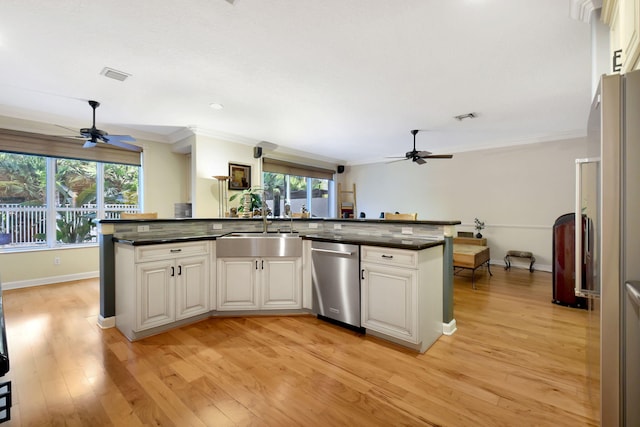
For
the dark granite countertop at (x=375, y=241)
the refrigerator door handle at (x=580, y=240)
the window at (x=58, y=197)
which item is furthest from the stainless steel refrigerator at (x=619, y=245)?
the window at (x=58, y=197)

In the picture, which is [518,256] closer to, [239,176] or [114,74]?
[239,176]

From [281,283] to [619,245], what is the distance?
2.59 meters

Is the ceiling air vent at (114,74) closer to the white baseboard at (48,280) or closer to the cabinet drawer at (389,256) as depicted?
the cabinet drawer at (389,256)

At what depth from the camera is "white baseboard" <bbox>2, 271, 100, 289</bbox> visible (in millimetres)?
4051

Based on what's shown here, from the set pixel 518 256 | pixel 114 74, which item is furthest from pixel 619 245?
pixel 518 256

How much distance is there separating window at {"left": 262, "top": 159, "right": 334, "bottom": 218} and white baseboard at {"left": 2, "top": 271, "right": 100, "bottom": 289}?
11.2 ft

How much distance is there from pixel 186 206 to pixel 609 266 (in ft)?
18.1

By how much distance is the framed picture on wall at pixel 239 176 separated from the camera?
17.6 ft

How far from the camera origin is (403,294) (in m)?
2.34

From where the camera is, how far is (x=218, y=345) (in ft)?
7.99

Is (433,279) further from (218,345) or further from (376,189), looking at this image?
(376,189)

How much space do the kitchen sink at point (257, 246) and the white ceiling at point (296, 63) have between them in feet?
5.56

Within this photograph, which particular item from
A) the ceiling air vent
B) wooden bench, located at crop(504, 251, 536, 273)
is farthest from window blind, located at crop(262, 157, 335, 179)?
wooden bench, located at crop(504, 251, 536, 273)

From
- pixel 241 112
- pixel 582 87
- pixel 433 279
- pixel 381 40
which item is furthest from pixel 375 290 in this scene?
pixel 582 87
